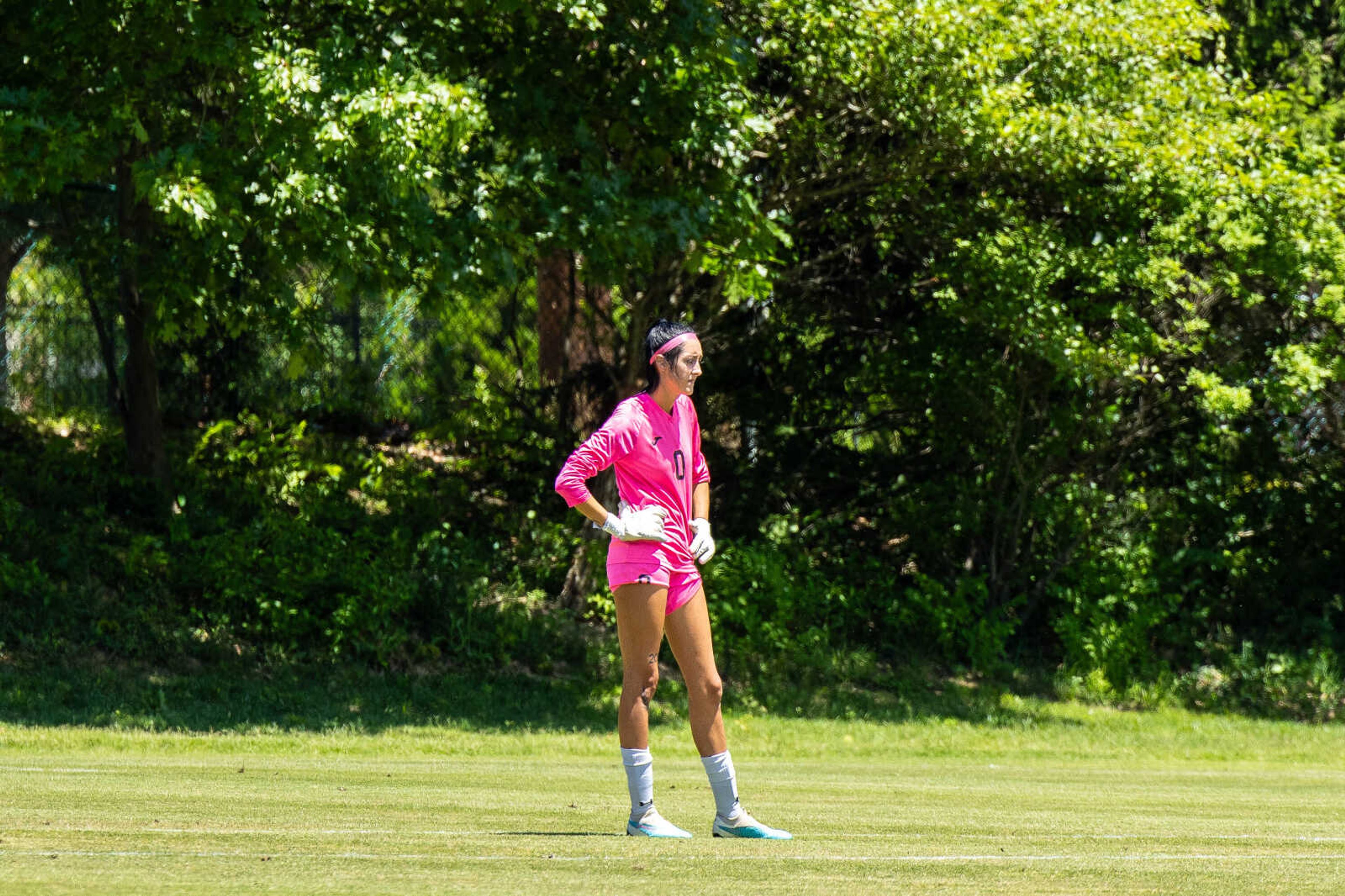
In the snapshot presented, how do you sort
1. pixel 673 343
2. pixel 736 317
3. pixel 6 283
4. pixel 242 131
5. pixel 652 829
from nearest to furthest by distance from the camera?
1. pixel 652 829
2. pixel 673 343
3. pixel 242 131
4. pixel 6 283
5. pixel 736 317

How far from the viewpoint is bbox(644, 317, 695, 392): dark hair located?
6.54 metres

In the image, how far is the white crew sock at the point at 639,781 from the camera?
6.43 meters

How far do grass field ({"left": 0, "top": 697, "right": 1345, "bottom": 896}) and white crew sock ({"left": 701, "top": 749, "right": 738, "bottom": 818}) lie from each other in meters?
0.15

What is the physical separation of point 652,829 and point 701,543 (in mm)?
1142

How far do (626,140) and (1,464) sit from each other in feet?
24.2

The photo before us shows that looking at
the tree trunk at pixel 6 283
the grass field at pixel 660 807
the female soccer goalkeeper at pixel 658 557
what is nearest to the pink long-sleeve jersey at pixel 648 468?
the female soccer goalkeeper at pixel 658 557

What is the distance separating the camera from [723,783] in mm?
6473

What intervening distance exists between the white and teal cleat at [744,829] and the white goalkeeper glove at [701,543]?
3.38 feet

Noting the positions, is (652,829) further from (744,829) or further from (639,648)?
(639,648)

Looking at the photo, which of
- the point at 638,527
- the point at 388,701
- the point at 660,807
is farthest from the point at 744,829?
the point at 388,701

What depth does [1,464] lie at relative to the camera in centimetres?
1634

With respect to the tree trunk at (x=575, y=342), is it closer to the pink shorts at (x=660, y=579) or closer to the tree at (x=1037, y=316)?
the tree at (x=1037, y=316)

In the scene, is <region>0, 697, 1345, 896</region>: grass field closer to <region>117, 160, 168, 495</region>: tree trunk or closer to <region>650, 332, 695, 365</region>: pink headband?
<region>650, 332, 695, 365</region>: pink headband

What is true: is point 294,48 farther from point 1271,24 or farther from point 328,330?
point 1271,24
